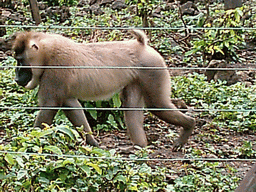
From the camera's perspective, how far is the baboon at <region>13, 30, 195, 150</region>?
6.23m

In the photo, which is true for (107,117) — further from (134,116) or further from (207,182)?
(207,182)

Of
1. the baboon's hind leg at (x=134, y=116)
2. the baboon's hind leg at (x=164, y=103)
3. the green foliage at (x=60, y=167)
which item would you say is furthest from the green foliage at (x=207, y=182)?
the baboon's hind leg at (x=134, y=116)

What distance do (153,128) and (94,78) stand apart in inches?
52.0

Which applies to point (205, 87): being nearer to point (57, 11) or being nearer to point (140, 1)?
point (140, 1)

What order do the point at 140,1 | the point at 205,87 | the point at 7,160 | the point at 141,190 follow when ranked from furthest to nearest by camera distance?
the point at 140,1 → the point at 205,87 → the point at 141,190 → the point at 7,160

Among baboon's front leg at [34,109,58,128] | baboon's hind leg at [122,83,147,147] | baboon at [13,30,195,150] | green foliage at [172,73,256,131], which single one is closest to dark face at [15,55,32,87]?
baboon at [13,30,195,150]

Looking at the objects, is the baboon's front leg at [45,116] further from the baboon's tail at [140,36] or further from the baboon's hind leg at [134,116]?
the baboon's tail at [140,36]

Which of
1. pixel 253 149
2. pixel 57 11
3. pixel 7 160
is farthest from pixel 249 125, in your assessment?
pixel 57 11

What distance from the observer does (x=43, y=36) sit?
657cm

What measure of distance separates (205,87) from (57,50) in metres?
2.92

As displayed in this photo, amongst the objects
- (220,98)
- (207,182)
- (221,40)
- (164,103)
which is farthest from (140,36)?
(221,40)

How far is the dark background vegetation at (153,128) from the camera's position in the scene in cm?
387

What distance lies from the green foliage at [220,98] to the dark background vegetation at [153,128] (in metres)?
0.02

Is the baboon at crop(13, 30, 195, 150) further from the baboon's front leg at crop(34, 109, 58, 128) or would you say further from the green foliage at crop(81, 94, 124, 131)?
the green foliage at crop(81, 94, 124, 131)
